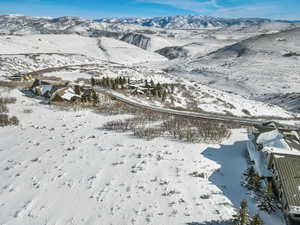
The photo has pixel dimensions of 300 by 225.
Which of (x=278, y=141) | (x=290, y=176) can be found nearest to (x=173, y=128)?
(x=278, y=141)

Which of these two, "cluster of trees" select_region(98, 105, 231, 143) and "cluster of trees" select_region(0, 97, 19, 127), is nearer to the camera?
"cluster of trees" select_region(98, 105, 231, 143)

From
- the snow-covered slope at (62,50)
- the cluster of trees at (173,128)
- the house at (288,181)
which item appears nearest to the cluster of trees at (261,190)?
the house at (288,181)

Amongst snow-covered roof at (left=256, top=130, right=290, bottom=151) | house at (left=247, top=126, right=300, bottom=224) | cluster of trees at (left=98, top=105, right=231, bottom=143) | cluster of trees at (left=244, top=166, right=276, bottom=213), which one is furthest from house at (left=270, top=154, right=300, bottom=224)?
cluster of trees at (left=98, top=105, right=231, bottom=143)

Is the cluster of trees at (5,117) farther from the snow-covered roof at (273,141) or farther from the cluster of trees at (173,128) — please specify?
the snow-covered roof at (273,141)

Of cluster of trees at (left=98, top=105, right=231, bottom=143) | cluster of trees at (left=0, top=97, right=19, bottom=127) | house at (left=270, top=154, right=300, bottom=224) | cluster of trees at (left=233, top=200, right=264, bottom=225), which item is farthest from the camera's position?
cluster of trees at (left=0, top=97, right=19, bottom=127)

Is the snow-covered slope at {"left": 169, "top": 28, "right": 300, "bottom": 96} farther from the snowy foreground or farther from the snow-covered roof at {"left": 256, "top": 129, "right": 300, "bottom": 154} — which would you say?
the snowy foreground

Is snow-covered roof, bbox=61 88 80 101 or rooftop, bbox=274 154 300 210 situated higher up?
rooftop, bbox=274 154 300 210

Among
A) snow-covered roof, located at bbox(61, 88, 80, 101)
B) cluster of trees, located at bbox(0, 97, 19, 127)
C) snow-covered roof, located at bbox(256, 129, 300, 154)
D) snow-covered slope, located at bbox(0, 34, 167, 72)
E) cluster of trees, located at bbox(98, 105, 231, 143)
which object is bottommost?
cluster of trees, located at bbox(0, 97, 19, 127)
